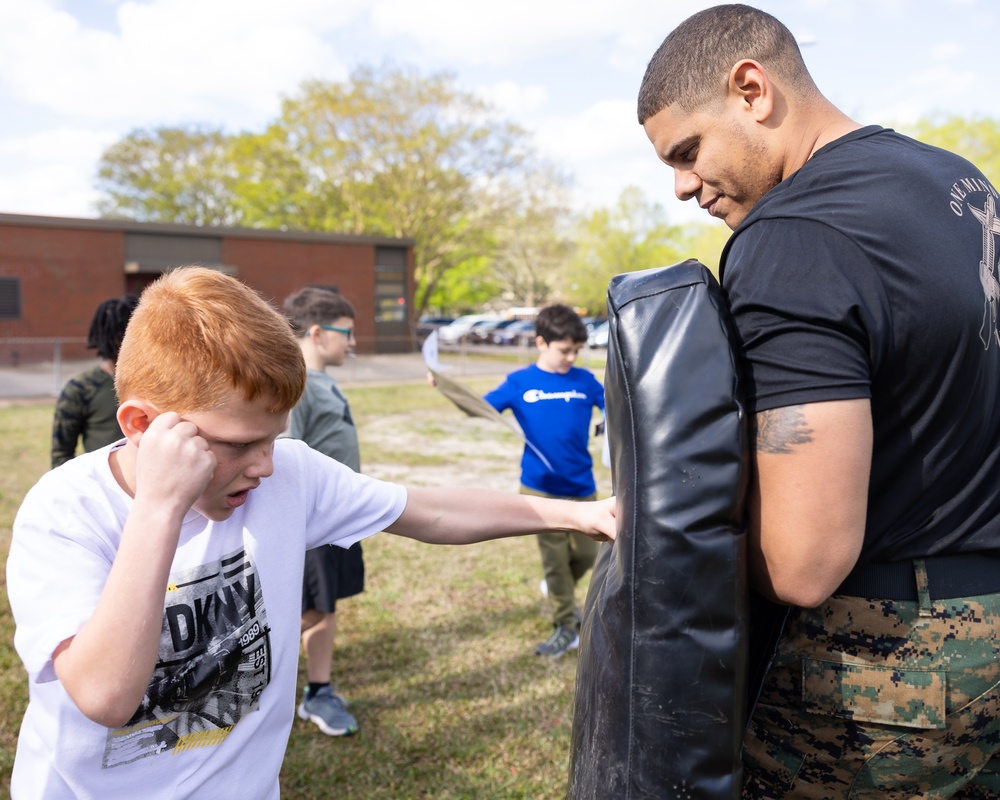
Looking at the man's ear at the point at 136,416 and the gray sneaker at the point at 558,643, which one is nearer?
the man's ear at the point at 136,416

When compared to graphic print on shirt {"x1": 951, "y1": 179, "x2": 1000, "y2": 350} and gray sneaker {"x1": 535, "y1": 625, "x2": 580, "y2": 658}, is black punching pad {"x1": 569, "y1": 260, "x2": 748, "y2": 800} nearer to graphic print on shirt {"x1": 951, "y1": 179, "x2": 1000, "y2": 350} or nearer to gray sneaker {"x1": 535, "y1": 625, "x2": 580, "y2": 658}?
graphic print on shirt {"x1": 951, "y1": 179, "x2": 1000, "y2": 350}

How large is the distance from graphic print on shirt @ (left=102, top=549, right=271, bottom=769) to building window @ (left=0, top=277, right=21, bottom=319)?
28947 millimetres

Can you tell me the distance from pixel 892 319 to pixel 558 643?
377 centimetres

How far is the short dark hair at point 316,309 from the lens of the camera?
4.25 metres

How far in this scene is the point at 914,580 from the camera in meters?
1.49

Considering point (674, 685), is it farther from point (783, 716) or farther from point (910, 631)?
point (910, 631)

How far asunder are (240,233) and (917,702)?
3091 cm

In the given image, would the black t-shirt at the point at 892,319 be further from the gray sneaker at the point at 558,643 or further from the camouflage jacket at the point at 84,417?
the camouflage jacket at the point at 84,417

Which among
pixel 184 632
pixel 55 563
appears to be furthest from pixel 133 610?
pixel 184 632

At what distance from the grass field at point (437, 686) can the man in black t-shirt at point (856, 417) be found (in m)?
2.14

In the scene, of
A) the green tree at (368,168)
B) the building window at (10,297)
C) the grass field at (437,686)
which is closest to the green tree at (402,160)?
the green tree at (368,168)

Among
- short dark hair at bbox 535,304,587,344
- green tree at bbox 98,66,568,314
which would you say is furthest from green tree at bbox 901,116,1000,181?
short dark hair at bbox 535,304,587,344

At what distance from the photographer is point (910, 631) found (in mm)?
1484

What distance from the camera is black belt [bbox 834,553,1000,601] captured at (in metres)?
1.49
